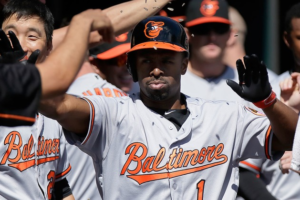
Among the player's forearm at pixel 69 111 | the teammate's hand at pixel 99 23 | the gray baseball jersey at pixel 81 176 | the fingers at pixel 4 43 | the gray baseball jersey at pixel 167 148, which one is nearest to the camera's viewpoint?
the teammate's hand at pixel 99 23

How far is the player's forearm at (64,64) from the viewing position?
3.16m

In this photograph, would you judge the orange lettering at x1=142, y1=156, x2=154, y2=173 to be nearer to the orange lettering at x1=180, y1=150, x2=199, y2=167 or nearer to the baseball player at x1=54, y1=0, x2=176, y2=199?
the orange lettering at x1=180, y1=150, x2=199, y2=167

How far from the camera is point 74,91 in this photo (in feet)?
18.9

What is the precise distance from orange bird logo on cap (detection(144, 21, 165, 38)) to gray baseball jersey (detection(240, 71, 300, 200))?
1772 mm

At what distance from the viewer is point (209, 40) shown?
6.47 meters

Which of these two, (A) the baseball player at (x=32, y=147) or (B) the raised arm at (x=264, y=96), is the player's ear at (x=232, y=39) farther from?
(B) the raised arm at (x=264, y=96)

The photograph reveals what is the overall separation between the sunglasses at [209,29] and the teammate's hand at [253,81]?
8.13 feet

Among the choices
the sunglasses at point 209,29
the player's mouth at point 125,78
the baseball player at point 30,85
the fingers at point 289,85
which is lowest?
the player's mouth at point 125,78

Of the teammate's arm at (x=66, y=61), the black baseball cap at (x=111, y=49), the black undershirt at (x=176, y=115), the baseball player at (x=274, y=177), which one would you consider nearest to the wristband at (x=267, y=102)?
the black undershirt at (x=176, y=115)

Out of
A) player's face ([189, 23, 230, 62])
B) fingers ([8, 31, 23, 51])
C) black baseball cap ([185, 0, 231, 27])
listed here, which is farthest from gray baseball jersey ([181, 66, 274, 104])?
fingers ([8, 31, 23, 51])

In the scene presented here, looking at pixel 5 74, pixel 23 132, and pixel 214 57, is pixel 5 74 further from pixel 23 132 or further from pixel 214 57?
pixel 214 57

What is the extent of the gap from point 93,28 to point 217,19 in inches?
124

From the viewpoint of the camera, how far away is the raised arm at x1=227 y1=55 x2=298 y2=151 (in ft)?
13.3

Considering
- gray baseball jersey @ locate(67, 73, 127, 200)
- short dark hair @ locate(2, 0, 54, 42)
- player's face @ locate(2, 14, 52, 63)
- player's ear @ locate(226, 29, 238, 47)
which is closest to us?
player's face @ locate(2, 14, 52, 63)
